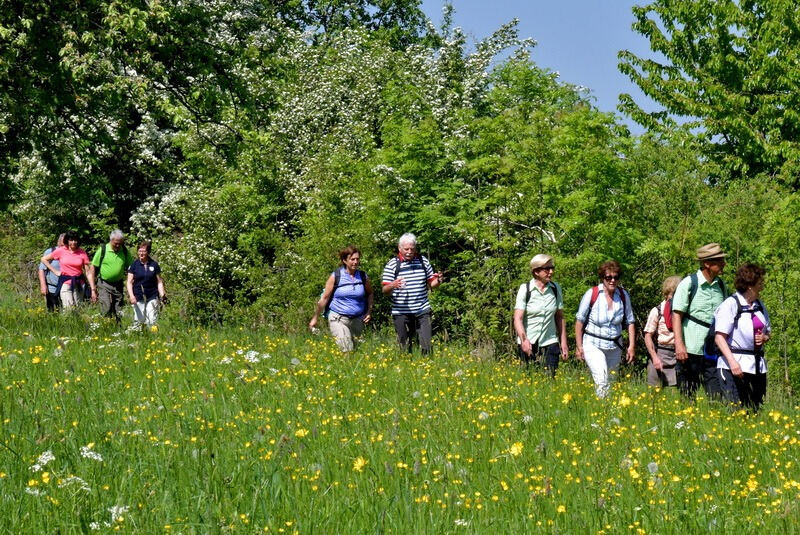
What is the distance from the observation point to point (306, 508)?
14.7 feet

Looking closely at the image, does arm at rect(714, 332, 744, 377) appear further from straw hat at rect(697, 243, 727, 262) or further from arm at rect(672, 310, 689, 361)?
straw hat at rect(697, 243, 727, 262)

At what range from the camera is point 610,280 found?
29.7 ft

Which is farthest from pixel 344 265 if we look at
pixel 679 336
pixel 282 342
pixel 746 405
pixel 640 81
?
pixel 640 81

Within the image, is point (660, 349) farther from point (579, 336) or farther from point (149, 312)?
point (149, 312)

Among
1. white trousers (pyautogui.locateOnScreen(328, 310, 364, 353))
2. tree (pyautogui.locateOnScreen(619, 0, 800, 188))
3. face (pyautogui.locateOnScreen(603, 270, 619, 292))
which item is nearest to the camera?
face (pyautogui.locateOnScreen(603, 270, 619, 292))

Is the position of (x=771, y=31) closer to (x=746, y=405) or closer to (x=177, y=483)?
(x=746, y=405)

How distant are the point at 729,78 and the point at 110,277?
66.0 feet

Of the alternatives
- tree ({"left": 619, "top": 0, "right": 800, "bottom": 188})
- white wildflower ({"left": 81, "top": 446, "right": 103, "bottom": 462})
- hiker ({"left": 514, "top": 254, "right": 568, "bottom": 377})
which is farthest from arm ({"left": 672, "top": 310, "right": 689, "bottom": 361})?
tree ({"left": 619, "top": 0, "right": 800, "bottom": 188})

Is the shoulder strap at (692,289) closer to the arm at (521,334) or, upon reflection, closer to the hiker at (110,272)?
the arm at (521,334)

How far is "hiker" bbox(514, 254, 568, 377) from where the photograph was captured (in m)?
9.47

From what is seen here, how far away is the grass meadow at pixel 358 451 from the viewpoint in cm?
438

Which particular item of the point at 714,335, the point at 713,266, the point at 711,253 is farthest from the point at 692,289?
the point at 714,335

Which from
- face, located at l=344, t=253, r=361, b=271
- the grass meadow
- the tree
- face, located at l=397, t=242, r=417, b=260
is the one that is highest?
the tree

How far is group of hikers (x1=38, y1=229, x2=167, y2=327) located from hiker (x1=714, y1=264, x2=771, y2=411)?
774 centimetres
